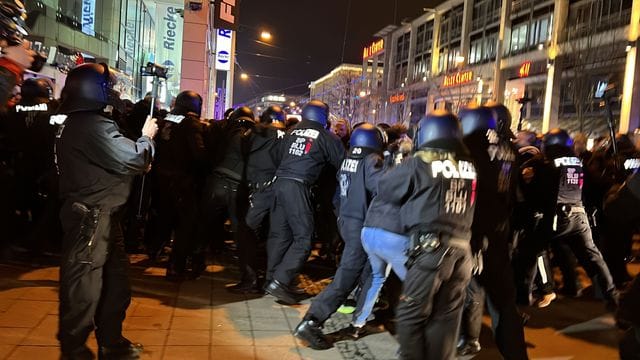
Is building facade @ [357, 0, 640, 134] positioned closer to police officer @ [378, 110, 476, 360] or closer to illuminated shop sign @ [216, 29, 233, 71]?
police officer @ [378, 110, 476, 360]

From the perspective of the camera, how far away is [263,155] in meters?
6.06

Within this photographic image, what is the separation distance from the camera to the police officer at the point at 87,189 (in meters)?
3.54

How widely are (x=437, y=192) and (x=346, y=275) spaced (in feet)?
5.25

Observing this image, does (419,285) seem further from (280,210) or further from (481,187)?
(280,210)

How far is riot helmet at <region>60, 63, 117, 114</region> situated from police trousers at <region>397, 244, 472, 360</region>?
2489mm

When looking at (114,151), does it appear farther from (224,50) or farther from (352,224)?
(224,50)

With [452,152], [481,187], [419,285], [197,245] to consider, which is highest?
[452,152]

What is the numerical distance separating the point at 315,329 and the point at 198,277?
8.28 feet

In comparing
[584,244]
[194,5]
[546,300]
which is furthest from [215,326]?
[194,5]

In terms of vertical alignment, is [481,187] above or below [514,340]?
above

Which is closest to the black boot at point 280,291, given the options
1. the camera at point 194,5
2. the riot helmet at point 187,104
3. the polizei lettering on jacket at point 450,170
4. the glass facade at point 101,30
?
the riot helmet at point 187,104

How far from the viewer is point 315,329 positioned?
450cm

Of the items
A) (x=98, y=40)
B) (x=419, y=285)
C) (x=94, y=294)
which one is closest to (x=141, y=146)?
(x=94, y=294)

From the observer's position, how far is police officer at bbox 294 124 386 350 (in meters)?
4.50
